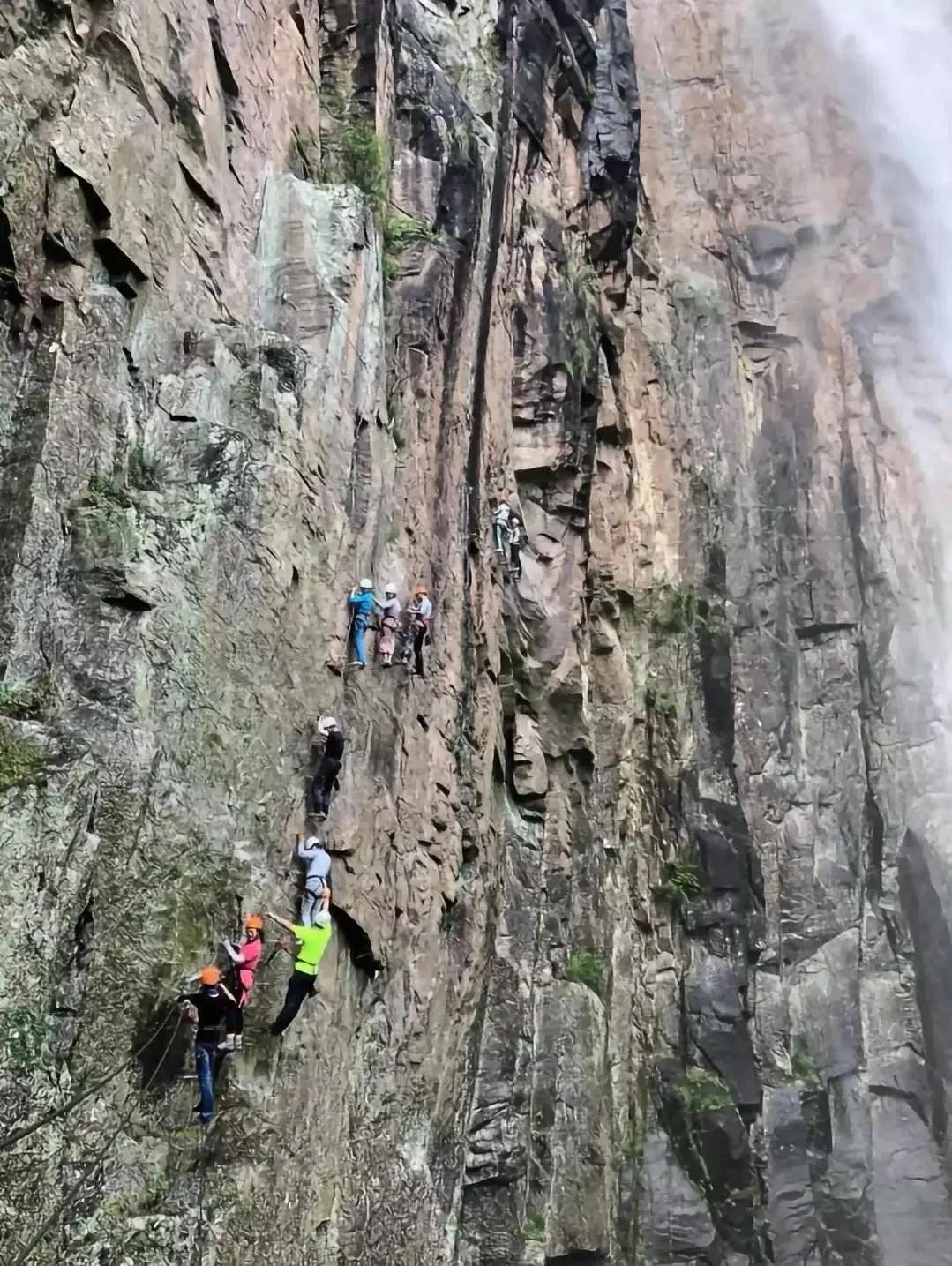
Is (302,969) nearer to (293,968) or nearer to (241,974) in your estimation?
(293,968)

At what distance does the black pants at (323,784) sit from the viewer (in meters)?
9.90

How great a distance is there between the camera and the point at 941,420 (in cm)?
3209

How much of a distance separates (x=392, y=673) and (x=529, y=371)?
8415 mm

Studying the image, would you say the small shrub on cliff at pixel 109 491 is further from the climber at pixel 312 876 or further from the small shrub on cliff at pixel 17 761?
the climber at pixel 312 876

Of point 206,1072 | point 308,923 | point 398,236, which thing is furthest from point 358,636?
point 398,236

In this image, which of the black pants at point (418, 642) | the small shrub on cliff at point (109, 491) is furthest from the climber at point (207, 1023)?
the black pants at point (418, 642)

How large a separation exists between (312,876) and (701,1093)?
41.2ft

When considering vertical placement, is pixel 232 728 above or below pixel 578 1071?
above

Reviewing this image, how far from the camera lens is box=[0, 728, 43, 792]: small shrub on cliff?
7.21 m

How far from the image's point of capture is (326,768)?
9.93 metres

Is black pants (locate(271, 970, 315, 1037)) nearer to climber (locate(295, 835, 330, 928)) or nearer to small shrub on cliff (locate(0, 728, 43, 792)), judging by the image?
climber (locate(295, 835, 330, 928))

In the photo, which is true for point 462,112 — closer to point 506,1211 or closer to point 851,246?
point 506,1211

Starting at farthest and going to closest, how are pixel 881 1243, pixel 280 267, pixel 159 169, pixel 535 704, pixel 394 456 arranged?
pixel 881 1243 → pixel 535 704 → pixel 394 456 → pixel 280 267 → pixel 159 169

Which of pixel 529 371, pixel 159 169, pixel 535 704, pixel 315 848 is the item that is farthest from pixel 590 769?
pixel 159 169
